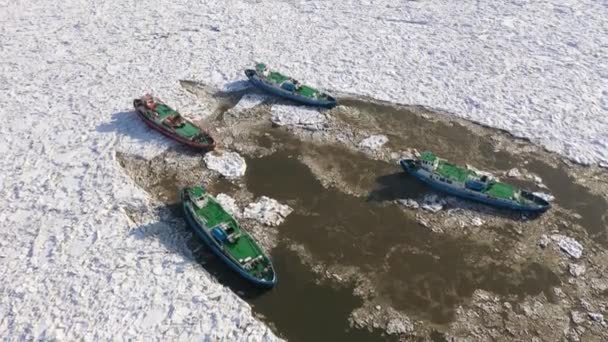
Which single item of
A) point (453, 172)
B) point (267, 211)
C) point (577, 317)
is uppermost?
point (453, 172)

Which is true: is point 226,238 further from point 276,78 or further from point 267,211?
point 276,78

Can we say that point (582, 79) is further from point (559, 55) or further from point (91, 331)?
point (91, 331)

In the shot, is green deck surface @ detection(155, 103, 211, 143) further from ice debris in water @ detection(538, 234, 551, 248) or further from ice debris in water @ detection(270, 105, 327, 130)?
ice debris in water @ detection(538, 234, 551, 248)

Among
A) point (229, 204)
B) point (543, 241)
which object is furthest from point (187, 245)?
point (543, 241)

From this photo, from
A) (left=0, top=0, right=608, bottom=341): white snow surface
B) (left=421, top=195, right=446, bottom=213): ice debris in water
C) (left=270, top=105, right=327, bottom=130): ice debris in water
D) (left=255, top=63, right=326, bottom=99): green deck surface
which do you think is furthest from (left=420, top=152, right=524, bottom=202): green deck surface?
(left=255, top=63, right=326, bottom=99): green deck surface

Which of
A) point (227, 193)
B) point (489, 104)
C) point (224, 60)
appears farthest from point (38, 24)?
point (489, 104)
